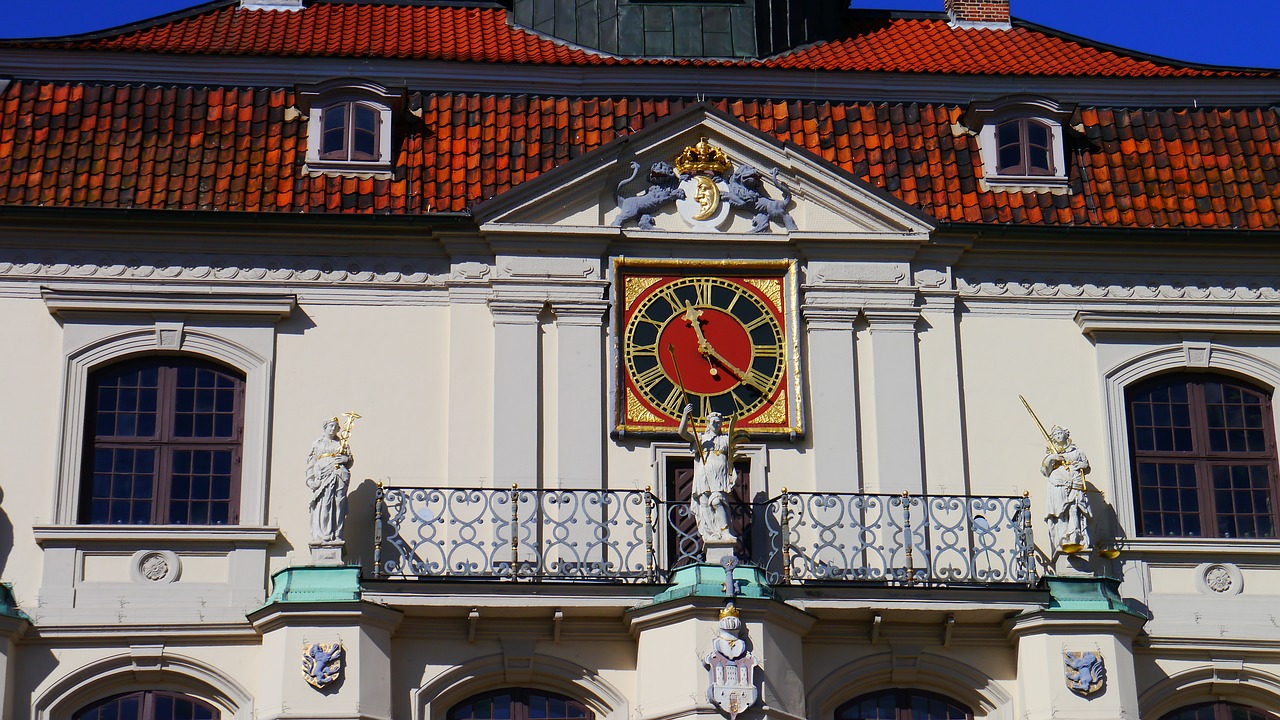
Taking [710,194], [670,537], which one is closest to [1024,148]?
[710,194]

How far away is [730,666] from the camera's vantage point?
19188 mm

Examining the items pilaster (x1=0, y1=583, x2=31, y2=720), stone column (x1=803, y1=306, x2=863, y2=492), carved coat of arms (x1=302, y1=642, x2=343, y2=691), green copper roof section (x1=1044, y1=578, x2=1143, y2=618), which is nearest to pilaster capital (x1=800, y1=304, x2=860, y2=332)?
stone column (x1=803, y1=306, x2=863, y2=492)

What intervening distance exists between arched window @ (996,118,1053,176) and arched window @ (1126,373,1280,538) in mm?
2539

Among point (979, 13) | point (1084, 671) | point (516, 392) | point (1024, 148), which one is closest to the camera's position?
point (1084, 671)

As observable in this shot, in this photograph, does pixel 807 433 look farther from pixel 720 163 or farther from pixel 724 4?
pixel 724 4

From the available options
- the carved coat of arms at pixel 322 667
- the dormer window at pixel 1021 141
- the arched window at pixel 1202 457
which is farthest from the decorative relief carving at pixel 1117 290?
the carved coat of arms at pixel 322 667

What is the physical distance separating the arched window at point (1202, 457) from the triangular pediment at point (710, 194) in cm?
290

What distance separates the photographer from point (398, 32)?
25.2 meters

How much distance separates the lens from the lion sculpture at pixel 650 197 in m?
22.2

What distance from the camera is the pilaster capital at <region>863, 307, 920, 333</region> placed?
2197 centimetres

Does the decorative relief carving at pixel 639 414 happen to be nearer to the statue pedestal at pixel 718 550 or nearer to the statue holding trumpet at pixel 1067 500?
the statue pedestal at pixel 718 550

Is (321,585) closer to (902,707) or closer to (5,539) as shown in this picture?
(5,539)

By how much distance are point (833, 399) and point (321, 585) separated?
5333 mm

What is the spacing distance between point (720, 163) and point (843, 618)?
16.3 ft
